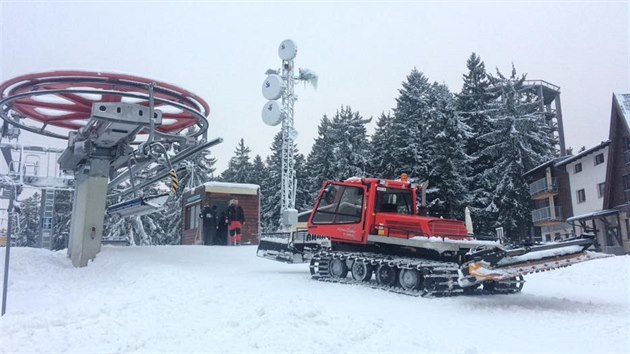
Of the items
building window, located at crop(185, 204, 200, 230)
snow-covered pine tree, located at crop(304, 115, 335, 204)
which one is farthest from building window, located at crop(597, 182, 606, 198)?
building window, located at crop(185, 204, 200, 230)

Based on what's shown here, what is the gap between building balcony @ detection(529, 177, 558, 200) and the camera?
43.3 meters

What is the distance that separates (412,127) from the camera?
41.2m

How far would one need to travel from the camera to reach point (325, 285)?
1120 centimetres

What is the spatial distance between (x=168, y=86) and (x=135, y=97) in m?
0.88

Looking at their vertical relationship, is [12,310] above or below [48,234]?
below

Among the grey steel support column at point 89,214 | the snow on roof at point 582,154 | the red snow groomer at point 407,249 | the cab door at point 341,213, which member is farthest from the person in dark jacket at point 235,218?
the snow on roof at point 582,154

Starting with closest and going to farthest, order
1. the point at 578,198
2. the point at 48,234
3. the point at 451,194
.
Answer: the point at 48,234
the point at 451,194
the point at 578,198

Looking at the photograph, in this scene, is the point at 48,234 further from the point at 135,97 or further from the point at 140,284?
the point at 140,284

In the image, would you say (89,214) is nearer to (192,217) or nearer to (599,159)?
(192,217)

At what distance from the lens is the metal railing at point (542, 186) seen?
43219 mm

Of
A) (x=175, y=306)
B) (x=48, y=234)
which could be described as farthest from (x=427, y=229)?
(x=48, y=234)

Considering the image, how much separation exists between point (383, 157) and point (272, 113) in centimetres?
1539

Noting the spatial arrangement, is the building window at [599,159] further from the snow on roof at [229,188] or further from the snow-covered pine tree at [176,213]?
the snow-covered pine tree at [176,213]

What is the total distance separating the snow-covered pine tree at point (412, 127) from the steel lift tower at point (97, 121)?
24.2 meters
